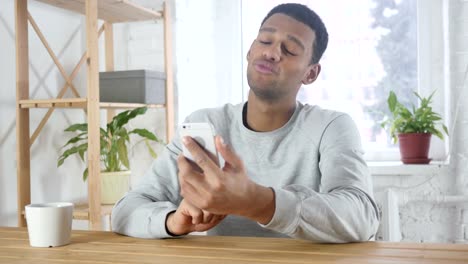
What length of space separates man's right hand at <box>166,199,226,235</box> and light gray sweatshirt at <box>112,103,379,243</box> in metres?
0.03

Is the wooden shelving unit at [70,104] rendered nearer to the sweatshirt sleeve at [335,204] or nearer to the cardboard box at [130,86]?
the cardboard box at [130,86]

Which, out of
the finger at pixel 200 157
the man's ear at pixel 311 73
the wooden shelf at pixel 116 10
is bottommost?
the finger at pixel 200 157

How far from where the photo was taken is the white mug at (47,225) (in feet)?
3.57

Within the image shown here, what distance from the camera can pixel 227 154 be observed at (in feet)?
3.00

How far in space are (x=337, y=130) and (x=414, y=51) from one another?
1250mm

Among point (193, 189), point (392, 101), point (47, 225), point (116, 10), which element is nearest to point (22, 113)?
point (116, 10)

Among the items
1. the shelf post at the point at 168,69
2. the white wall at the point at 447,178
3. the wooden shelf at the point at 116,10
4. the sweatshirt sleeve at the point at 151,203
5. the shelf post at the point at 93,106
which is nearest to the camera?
the sweatshirt sleeve at the point at 151,203

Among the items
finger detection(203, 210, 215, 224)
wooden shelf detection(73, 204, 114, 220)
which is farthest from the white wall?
finger detection(203, 210, 215, 224)

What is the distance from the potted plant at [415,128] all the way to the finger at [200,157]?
151cm

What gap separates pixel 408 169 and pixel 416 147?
9 cm

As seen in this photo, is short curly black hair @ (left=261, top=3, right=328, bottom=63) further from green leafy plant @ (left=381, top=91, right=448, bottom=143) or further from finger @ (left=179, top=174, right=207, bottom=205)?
green leafy plant @ (left=381, top=91, right=448, bottom=143)

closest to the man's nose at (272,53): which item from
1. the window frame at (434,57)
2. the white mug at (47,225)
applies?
A: the white mug at (47,225)

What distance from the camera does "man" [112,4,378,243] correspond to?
1060mm

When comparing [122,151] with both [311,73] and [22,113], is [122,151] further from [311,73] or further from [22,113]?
[311,73]
